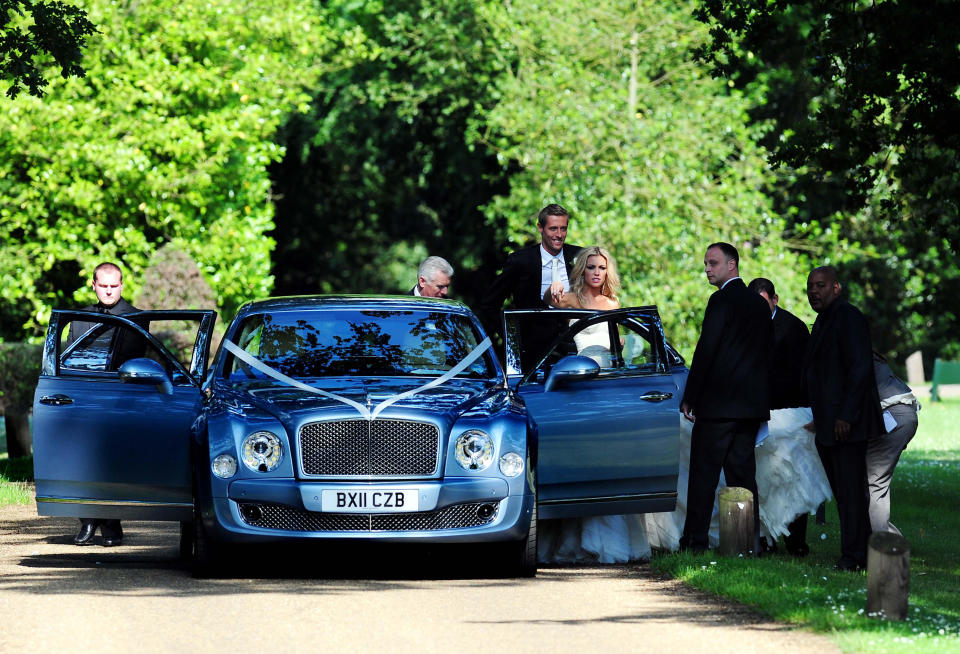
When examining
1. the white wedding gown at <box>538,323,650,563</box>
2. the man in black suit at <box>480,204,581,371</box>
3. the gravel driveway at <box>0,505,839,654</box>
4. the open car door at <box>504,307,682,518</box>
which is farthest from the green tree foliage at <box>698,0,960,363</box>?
the gravel driveway at <box>0,505,839,654</box>

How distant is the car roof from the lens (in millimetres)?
11680

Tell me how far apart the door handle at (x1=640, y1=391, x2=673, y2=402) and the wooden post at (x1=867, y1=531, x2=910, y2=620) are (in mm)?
2665

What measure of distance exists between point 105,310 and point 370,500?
3.58 meters

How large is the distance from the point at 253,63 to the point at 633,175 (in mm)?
6792

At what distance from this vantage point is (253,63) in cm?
2961

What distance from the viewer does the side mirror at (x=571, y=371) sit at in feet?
35.7

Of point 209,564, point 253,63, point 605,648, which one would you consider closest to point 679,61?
point 253,63

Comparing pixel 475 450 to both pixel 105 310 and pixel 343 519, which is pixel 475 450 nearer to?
pixel 343 519

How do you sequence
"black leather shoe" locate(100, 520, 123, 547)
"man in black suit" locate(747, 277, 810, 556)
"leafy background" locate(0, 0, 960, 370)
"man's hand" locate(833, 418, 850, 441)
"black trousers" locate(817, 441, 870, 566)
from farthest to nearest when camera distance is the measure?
"leafy background" locate(0, 0, 960, 370) < "black leather shoe" locate(100, 520, 123, 547) < "man in black suit" locate(747, 277, 810, 556) < "black trousers" locate(817, 441, 870, 566) < "man's hand" locate(833, 418, 850, 441)

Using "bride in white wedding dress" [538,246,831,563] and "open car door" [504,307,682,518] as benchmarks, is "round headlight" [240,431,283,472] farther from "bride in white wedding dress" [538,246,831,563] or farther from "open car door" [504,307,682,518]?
"bride in white wedding dress" [538,246,831,563]

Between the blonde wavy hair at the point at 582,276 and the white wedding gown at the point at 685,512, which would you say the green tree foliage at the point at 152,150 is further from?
the white wedding gown at the point at 685,512

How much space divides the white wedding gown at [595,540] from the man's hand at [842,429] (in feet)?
5.52

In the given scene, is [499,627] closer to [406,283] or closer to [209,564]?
[209,564]

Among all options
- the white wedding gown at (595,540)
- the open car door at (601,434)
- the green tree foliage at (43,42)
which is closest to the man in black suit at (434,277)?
the open car door at (601,434)
